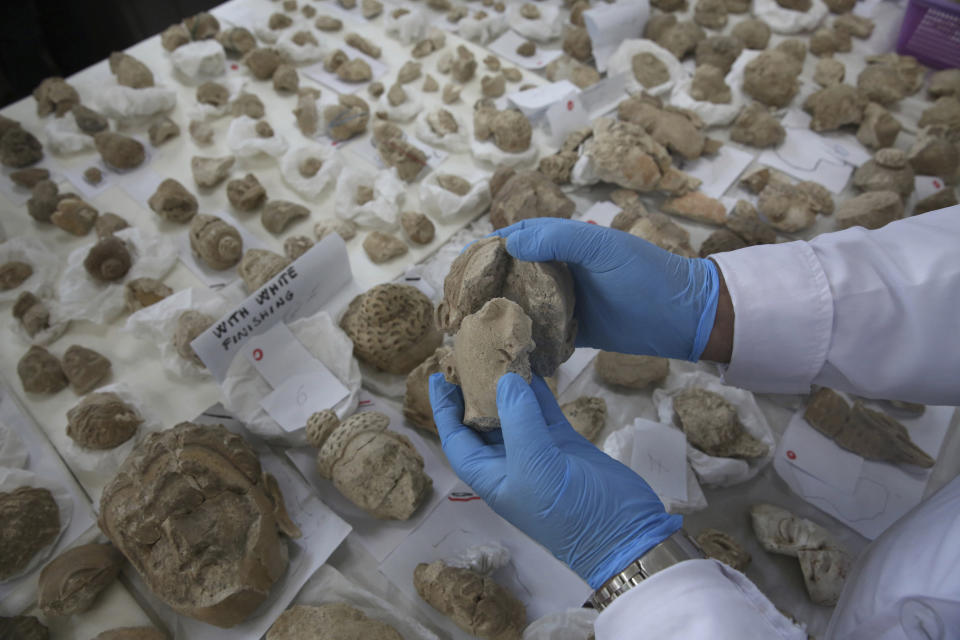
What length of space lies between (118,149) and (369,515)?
2.50 m

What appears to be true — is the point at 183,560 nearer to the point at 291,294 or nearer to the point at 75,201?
the point at 291,294

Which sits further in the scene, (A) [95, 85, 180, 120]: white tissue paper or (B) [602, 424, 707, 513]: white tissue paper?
(A) [95, 85, 180, 120]: white tissue paper

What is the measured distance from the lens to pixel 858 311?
5.79ft

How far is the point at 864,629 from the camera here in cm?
146

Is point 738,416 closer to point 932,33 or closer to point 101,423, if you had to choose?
point 101,423

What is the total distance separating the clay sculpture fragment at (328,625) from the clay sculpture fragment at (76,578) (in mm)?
663

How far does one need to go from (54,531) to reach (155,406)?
56cm

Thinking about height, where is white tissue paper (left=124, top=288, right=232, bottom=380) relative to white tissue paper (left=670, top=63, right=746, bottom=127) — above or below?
below

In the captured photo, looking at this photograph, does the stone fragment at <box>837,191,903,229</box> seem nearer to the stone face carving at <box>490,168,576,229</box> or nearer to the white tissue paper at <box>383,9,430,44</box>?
the stone face carving at <box>490,168,576,229</box>

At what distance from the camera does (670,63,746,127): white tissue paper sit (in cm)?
346

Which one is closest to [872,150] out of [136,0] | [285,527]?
[285,527]

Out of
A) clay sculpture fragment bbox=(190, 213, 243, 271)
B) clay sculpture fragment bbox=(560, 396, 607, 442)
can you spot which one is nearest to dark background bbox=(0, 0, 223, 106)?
clay sculpture fragment bbox=(190, 213, 243, 271)

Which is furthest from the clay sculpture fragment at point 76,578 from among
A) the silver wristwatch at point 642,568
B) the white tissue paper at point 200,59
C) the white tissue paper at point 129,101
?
the white tissue paper at point 200,59

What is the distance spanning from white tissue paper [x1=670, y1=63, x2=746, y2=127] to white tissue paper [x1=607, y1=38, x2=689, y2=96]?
0.08 meters
